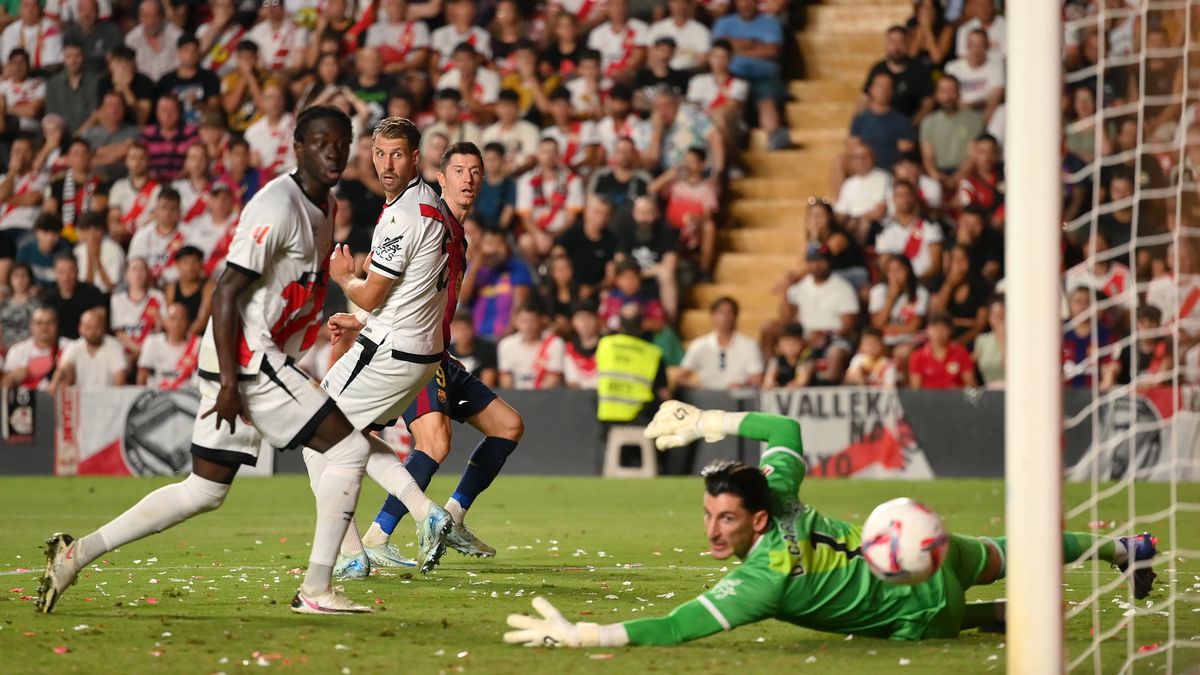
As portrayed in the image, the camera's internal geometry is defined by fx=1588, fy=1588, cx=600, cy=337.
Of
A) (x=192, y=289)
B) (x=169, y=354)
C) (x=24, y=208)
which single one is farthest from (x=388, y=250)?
(x=24, y=208)

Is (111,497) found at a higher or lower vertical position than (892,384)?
lower

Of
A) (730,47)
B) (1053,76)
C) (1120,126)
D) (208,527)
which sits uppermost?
(730,47)

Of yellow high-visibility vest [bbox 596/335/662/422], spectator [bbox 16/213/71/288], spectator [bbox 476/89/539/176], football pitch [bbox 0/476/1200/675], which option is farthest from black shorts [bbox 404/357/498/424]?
spectator [bbox 16/213/71/288]

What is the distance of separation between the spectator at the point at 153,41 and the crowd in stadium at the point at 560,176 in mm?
37

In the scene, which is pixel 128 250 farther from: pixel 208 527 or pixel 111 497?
pixel 208 527

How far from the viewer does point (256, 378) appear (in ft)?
21.2

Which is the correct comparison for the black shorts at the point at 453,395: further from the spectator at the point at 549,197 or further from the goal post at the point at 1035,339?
the spectator at the point at 549,197

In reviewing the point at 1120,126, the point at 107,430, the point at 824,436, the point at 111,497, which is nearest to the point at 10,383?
the point at 107,430

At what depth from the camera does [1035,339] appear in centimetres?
492

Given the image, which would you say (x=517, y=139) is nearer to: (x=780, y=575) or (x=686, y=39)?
(x=686, y=39)

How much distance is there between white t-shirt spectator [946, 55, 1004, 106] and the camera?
1744cm

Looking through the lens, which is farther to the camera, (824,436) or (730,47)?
(730,47)

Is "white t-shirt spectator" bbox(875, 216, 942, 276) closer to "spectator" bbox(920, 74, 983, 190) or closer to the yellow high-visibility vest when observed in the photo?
"spectator" bbox(920, 74, 983, 190)

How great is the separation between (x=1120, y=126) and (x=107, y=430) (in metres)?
10.3
